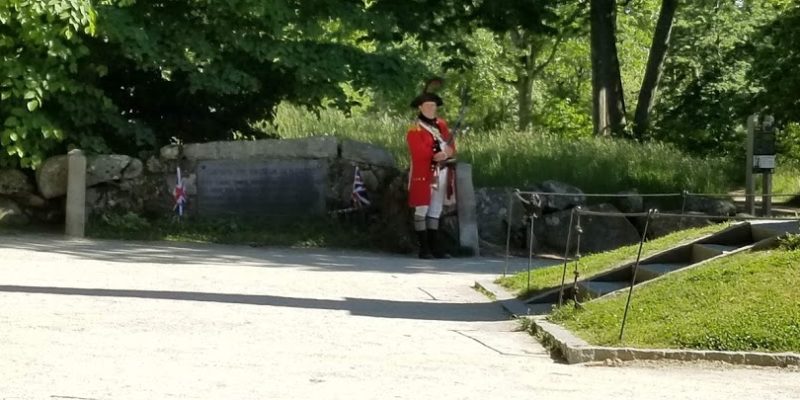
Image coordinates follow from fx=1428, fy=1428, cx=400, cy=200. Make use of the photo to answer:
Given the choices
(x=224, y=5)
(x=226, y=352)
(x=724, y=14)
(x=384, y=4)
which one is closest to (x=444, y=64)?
(x=384, y=4)

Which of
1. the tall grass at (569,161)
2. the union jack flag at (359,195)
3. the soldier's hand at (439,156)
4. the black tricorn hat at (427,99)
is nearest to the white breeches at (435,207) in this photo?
the soldier's hand at (439,156)

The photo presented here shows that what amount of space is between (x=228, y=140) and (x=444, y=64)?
18.6ft

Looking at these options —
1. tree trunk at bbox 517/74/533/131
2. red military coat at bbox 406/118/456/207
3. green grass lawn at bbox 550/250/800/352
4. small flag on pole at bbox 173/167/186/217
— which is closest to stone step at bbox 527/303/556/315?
green grass lawn at bbox 550/250/800/352

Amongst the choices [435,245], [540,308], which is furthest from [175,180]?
[540,308]

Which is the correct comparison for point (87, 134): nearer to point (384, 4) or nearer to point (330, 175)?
point (330, 175)

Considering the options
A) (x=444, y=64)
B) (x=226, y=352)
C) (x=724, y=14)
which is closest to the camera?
(x=226, y=352)

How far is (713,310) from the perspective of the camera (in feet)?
33.5

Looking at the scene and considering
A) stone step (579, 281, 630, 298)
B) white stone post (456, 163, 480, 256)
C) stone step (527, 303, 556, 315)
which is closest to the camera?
stone step (579, 281, 630, 298)

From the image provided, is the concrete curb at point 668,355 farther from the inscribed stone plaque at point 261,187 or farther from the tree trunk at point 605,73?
the tree trunk at point 605,73

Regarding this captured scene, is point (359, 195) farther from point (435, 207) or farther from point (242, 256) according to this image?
point (242, 256)

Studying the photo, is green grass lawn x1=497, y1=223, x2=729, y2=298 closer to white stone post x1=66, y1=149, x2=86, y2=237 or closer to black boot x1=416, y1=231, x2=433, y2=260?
black boot x1=416, y1=231, x2=433, y2=260

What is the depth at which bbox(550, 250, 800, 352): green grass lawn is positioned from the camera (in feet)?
31.9

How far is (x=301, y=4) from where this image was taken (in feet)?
69.9

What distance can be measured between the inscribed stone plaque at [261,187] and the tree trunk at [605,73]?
10444mm
